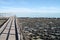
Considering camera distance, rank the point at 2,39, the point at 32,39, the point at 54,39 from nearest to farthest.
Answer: the point at 2,39, the point at 32,39, the point at 54,39

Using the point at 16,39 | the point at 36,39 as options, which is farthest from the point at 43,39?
the point at 16,39

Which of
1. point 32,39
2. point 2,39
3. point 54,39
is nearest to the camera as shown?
point 2,39

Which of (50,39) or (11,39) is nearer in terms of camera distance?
(11,39)

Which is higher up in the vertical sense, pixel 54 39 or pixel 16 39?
pixel 16 39

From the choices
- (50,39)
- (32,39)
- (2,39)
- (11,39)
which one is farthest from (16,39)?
(50,39)

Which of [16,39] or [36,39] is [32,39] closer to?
[36,39]

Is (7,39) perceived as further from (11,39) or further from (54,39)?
(54,39)

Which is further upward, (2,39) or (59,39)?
(2,39)

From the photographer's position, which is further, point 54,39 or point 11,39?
point 54,39
